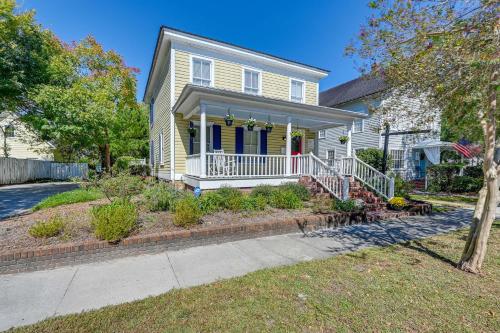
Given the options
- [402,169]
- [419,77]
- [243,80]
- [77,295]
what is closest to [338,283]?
[77,295]

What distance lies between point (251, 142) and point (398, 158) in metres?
12.7

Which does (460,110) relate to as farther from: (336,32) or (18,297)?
(18,297)

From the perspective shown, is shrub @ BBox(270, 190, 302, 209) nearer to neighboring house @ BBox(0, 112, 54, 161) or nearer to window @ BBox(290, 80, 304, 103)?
window @ BBox(290, 80, 304, 103)

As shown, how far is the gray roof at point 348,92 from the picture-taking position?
1872 cm

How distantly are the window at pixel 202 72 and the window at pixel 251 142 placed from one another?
3033mm

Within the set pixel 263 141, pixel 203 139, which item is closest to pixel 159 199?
pixel 203 139

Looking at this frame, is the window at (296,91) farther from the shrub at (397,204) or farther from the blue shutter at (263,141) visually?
the shrub at (397,204)

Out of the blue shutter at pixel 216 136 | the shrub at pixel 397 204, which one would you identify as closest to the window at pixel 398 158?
the shrub at pixel 397 204

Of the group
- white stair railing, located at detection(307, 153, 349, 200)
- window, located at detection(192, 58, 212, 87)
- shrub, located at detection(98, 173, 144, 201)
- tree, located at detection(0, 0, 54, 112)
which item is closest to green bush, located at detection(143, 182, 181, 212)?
shrub, located at detection(98, 173, 144, 201)

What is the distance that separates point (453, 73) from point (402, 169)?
54.2 feet

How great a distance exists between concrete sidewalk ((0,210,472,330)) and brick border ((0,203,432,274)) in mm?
129

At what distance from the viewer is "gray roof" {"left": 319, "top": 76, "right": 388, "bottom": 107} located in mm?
18722

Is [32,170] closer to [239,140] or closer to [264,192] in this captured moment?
[239,140]

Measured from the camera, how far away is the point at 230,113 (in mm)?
9219
